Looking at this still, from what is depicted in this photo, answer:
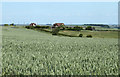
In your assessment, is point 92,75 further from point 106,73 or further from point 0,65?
point 0,65

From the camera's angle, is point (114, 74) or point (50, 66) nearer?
point (114, 74)

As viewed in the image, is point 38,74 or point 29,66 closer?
point 38,74

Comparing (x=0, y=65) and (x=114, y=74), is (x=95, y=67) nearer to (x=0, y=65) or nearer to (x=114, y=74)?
(x=114, y=74)

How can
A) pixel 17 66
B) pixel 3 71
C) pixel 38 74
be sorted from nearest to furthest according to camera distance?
pixel 38 74 < pixel 3 71 < pixel 17 66

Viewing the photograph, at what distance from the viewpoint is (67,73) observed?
814 centimetres

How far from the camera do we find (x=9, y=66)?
29.6ft

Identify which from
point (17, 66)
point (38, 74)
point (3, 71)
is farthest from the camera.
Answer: point (17, 66)

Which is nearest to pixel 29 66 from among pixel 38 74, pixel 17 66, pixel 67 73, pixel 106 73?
pixel 17 66

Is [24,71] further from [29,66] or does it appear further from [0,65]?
[0,65]

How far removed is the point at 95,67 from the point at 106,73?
101 cm

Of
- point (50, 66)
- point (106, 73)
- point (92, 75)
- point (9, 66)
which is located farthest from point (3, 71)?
point (106, 73)

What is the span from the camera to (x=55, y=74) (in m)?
8.01

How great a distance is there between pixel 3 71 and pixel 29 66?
114 centimetres

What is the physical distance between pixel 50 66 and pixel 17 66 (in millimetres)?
1493
